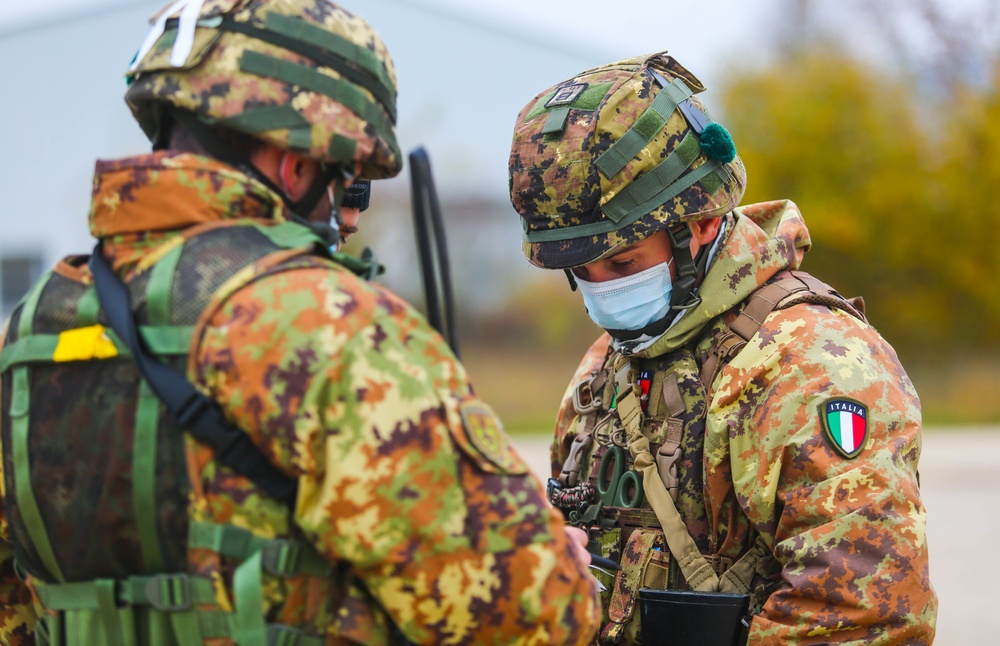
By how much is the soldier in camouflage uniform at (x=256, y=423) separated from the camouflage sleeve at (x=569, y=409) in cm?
154

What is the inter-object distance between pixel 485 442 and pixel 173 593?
0.70m

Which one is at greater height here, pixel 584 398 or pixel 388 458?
pixel 584 398

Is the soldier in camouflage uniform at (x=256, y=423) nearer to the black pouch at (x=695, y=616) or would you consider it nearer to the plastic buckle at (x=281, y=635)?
the plastic buckle at (x=281, y=635)

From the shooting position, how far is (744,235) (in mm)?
3666

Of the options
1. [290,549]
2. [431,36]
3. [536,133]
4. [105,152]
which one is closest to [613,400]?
[536,133]

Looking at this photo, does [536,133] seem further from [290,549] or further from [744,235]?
[290,549]

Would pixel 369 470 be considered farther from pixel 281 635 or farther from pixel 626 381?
pixel 626 381

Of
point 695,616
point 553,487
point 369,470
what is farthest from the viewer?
point 553,487

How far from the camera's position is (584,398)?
400cm

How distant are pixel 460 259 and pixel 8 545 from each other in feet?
71.2

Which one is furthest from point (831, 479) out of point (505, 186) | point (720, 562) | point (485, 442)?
point (505, 186)

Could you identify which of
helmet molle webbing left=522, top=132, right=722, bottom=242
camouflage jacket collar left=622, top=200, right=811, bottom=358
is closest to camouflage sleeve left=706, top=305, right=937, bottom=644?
camouflage jacket collar left=622, top=200, right=811, bottom=358

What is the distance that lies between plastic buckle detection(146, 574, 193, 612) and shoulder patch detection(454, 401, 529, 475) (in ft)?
2.05

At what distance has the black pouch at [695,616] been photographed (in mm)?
3182
